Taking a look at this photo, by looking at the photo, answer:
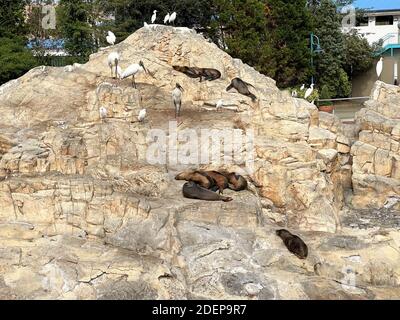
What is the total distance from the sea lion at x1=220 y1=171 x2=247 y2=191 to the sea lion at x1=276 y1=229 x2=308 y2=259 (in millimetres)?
1916

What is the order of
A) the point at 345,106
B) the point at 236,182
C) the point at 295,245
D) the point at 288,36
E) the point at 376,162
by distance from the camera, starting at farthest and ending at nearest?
the point at 345,106 < the point at 288,36 < the point at 376,162 < the point at 236,182 < the point at 295,245

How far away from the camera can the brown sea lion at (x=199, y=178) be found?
1346cm

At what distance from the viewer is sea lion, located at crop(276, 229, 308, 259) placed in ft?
39.5

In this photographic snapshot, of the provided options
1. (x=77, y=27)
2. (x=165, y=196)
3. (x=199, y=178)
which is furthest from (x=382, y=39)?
(x=165, y=196)

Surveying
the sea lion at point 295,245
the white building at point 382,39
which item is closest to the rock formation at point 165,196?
the sea lion at point 295,245

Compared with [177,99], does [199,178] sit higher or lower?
lower

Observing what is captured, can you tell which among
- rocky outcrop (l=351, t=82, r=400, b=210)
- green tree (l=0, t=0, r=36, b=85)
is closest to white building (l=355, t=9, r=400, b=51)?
rocky outcrop (l=351, t=82, r=400, b=210)

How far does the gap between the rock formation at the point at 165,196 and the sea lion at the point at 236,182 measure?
28 centimetres

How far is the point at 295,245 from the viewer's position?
1211 cm

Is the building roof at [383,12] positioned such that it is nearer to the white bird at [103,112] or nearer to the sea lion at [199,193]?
the white bird at [103,112]

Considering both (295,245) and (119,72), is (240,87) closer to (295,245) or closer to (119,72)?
(119,72)

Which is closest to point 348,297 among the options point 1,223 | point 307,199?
point 307,199

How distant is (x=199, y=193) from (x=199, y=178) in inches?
24.7
